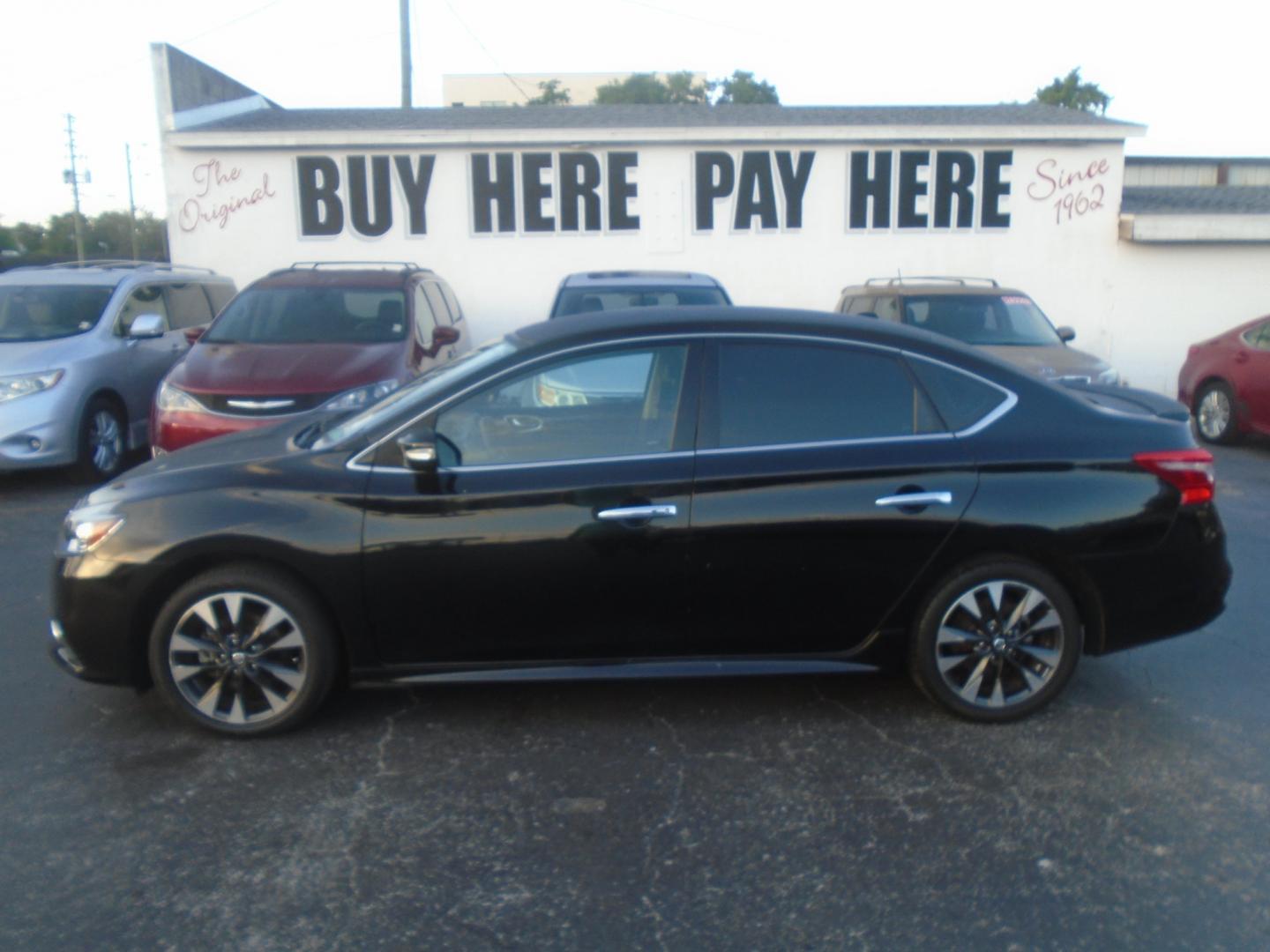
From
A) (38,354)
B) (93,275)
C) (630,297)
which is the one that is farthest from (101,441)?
(630,297)

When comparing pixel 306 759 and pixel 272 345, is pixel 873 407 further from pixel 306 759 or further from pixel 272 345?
pixel 272 345

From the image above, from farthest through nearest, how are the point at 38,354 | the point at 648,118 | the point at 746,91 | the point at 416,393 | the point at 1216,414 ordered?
the point at 746,91, the point at 648,118, the point at 1216,414, the point at 38,354, the point at 416,393

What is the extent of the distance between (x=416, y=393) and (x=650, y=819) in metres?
1.90

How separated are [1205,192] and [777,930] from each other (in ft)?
63.5

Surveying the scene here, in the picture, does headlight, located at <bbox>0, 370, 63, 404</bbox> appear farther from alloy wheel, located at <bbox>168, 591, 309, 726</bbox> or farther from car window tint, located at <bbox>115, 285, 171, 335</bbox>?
alloy wheel, located at <bbox>168, 591, 309, 726</bbox>

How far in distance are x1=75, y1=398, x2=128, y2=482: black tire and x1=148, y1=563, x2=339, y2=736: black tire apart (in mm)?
5418

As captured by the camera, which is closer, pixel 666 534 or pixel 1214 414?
pixel 666 534

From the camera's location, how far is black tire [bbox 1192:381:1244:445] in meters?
10.9

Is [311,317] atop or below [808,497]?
atop

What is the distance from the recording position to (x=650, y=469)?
414cm

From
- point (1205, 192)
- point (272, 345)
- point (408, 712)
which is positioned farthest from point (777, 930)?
point (1205, 192)

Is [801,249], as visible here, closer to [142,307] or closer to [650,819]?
[142,307]

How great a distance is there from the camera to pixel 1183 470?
4367 mm

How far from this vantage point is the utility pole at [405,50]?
2098 centimetres
